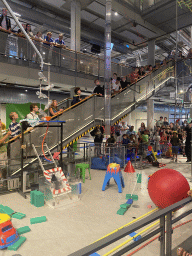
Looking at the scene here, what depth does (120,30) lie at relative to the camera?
16.0m

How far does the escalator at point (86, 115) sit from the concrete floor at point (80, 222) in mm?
1486

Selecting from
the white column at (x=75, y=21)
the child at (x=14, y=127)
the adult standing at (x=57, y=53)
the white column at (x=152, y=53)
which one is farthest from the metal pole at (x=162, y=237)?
the white column at (x=152, y=53)

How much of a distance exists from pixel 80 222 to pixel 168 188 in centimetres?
186

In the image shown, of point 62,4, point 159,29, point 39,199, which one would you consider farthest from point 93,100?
point 159,29

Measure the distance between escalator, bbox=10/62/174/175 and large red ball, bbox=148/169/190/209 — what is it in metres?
3.62

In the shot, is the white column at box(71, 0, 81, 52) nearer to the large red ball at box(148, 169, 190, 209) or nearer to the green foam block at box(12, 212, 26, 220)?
the large red ball at box(148, 169, 190, 209)

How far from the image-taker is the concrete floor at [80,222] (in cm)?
309

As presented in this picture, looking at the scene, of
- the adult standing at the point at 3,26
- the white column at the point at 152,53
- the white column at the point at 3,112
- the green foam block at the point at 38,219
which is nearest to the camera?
the green foam block at the point at 38,219

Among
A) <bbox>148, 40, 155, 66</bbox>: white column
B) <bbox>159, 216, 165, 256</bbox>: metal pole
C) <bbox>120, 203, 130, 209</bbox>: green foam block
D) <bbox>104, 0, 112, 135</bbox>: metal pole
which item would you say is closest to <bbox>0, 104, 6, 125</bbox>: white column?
<bbox>104, 0, 112, 135</bbox>: metal pole

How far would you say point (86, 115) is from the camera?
8133mm

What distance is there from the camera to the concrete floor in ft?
10.1

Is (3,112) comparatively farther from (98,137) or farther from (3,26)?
(98,137)

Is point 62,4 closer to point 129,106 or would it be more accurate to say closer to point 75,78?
point 75,78

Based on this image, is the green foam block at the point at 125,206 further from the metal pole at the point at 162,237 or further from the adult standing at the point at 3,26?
the adult standing at the point at 3,26
